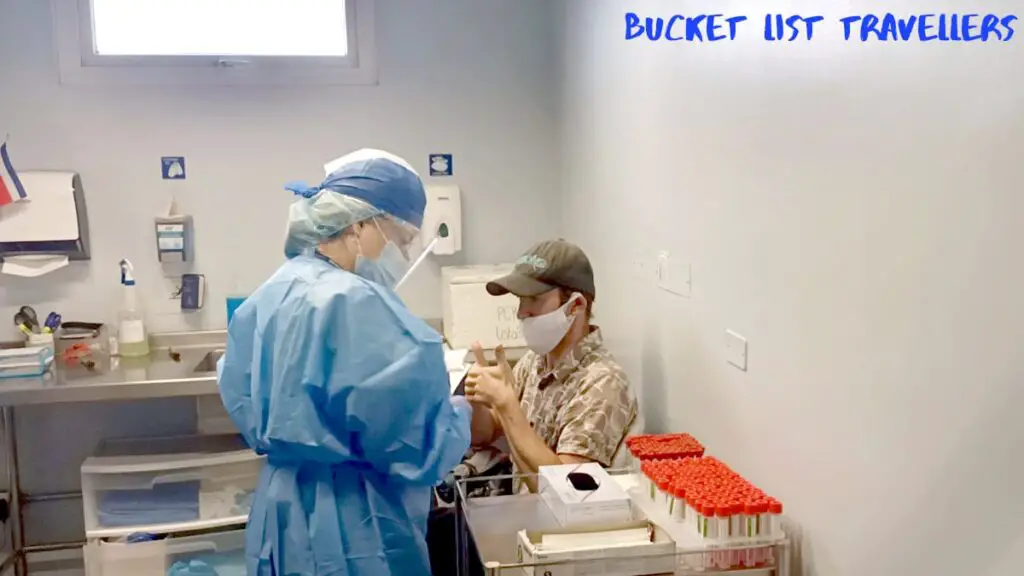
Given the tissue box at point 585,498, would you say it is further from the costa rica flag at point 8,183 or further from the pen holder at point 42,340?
the costa rica flag at point 8,183

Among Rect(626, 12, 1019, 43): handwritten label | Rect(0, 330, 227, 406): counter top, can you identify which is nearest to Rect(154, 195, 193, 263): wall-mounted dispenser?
Rect(0, 330, 227, 406): counter top

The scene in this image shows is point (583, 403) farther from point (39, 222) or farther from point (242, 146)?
point (39, 222)

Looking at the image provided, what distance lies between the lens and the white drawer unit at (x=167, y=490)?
2711 mm

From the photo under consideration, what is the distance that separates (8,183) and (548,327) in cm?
196

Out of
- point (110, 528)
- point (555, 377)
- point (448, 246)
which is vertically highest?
point (448, 246)

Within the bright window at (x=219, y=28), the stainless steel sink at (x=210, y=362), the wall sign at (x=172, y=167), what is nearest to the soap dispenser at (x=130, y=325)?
the stainless steel sink at (x=210, y=362)

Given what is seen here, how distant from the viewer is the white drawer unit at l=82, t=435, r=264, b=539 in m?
2.71

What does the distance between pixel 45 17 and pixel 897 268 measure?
282 cm

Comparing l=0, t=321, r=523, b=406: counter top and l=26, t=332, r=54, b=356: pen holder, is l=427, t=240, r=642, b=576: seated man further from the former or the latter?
l=26, t=332, r=54, b=356: pen holder

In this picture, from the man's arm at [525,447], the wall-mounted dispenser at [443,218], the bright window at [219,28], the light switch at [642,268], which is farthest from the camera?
the wall-mounted dispenser at [443,218]

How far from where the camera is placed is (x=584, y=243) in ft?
9.81

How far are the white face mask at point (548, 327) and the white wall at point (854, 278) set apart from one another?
262 millimetres

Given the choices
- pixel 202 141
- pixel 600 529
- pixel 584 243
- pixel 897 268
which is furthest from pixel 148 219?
pixel 897 268

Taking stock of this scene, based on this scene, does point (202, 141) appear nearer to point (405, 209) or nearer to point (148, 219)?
point (148, 219)
